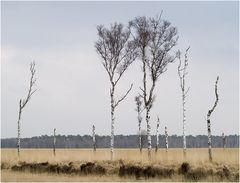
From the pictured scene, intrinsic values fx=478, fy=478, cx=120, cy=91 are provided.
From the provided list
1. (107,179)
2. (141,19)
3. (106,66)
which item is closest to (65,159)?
(107,179)

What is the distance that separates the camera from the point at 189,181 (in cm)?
2681

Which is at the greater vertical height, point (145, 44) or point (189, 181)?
point (145, 44)

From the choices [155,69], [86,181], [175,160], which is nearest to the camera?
[86,181]

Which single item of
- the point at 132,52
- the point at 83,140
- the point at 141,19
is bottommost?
the point at 83,140

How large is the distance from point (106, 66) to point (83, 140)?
161m

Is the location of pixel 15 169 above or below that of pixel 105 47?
below

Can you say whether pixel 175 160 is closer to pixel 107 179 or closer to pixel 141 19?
pixel 107 179

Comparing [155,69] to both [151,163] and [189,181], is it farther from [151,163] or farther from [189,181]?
[189,181]

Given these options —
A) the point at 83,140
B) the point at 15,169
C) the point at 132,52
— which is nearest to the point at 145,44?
the point at 132,52

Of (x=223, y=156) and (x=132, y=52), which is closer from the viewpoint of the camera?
(x=223, y=156)

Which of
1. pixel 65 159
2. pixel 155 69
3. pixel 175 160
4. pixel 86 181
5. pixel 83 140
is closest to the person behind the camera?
pixel 86 181

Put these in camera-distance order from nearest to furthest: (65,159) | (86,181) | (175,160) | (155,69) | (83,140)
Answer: (86,181) → (175,160) → (65,159) → (155,69) → (83,140)

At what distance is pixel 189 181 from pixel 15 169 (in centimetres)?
1361

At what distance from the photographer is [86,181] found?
87.2 ft
